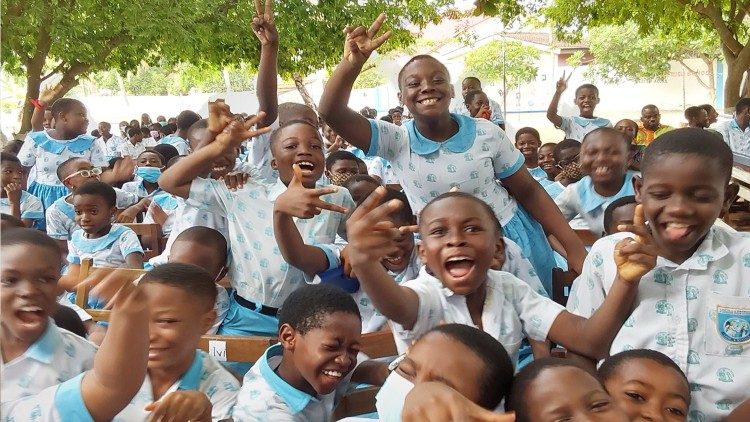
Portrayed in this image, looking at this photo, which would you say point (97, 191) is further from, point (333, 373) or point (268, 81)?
point (333, 373)

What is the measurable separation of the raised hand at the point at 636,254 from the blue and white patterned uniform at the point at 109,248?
7.98 ft

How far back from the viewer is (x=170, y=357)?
67.6 inches

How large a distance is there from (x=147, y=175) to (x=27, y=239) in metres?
3.55

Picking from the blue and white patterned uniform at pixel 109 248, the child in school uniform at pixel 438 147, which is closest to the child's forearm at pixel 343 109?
the child in school uniform at pixel 438 147

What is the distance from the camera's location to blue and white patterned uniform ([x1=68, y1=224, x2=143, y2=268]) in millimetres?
3447

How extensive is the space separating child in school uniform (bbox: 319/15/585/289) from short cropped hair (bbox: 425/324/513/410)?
1150 millimetres

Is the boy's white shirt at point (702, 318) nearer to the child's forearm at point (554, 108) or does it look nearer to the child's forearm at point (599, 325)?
the child's forearm at point (599, 325)

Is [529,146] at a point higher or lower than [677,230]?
higher

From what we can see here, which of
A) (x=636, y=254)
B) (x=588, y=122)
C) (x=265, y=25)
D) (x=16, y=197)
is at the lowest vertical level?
(x=636, y=254)

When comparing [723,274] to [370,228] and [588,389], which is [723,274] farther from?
[370,228]

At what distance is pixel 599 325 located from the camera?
1732mm

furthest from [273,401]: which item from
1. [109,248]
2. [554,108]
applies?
[554,108]

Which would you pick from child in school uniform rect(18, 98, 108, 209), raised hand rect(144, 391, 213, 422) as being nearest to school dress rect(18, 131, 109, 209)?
child in school uniform rect(18, 98, 108, 209)

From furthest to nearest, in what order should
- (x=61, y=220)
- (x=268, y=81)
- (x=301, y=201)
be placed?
(x=61, y=220) → (x=268, y=81) → (x=301, y=201)
